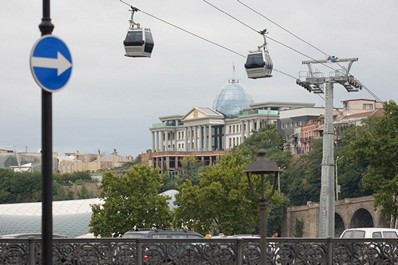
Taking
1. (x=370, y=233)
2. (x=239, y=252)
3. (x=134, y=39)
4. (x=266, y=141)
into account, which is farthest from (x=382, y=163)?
(x=266, y=141)

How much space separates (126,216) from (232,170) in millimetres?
8759

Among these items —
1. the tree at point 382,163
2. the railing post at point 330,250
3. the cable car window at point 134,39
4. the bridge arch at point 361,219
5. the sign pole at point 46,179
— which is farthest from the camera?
the bridge arch at point 361,219

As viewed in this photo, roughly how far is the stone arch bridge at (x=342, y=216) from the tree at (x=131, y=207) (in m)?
51.3

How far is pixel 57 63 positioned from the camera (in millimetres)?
13609

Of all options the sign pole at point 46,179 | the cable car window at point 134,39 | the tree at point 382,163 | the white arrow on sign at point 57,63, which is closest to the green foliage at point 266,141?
the tree at point 382,163

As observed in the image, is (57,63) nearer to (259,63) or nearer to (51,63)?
(51,63)

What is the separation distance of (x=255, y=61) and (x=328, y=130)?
10.7m

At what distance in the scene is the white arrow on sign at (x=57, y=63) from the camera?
44.2 feet

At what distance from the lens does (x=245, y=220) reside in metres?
87.2

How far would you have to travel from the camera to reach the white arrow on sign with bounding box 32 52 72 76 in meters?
13.5

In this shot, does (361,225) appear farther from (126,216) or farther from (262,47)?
(262,47)

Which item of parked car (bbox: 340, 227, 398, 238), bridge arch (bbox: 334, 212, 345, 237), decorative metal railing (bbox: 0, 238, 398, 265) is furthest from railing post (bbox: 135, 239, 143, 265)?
bridge arch (bbox: 334, 212, 345, 237)

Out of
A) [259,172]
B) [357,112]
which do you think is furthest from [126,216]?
[357,112]

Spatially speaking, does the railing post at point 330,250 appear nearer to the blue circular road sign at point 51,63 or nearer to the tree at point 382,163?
the blue circular road sign at point 51,63
